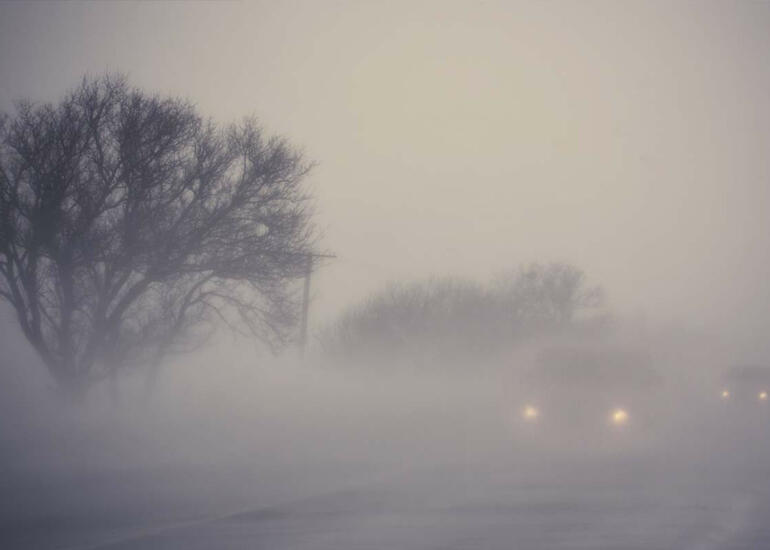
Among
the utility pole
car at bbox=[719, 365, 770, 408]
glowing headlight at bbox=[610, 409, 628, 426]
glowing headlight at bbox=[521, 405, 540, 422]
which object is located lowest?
glowing headlight at bbox=[610, 409, 628, 426]

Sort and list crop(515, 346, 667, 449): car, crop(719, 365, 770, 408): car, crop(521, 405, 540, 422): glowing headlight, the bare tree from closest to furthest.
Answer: the bare tree
crop(515, 346, 667, 449): car
crop(521, 405, 540, 422): glowing headlight
crop(719, 365, 770, 408): car

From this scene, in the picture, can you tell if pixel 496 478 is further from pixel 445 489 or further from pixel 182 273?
pixel 182 273

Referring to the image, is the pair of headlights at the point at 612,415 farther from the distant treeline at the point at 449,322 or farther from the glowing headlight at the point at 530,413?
the distant treeline at the point at 449,322

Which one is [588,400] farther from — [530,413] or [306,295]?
[306,295]

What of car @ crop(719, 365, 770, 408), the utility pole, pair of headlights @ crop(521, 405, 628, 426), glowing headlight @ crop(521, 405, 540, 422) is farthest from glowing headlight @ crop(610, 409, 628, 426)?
car @ crop(719, 365, 770, 408)

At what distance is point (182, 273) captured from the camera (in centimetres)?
1744

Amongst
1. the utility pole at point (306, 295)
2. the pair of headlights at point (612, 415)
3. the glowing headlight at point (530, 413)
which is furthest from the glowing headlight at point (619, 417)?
the utility pole at point (306, 295)

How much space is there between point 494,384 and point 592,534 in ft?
92.1

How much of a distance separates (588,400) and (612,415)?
2.05 feet

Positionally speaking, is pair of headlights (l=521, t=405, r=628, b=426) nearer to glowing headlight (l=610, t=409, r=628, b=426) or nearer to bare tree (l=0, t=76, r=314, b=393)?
glowing headlight (l=610, t=409, r=628, b=426)

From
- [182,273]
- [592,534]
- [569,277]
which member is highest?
[569,277]

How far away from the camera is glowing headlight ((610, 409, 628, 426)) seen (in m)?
18.5

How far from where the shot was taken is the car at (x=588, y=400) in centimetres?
1839

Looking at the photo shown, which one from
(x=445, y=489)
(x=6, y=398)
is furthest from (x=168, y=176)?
(x=445, y=489)
